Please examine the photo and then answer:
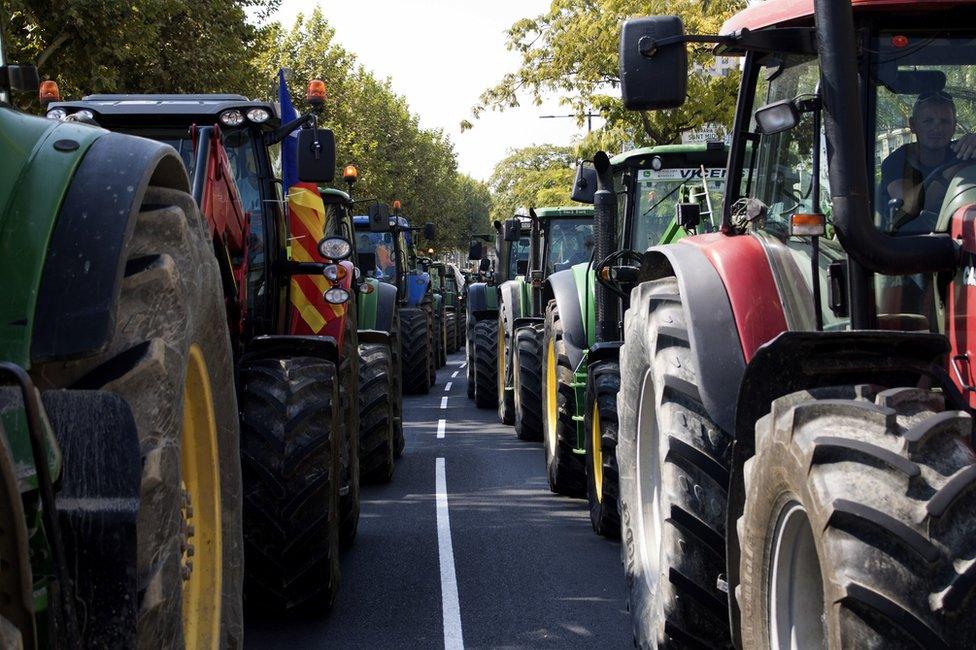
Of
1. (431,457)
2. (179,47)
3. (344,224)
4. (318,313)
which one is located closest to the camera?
(318,313)

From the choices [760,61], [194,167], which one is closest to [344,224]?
[194,167]

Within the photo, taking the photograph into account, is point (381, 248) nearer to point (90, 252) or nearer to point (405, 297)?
point (405, 297)

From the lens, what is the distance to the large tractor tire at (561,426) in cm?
968

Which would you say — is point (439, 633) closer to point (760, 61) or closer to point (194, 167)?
point (194, 167)

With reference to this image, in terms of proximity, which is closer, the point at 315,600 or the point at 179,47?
the point at 315,600

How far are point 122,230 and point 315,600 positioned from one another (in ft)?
12.5

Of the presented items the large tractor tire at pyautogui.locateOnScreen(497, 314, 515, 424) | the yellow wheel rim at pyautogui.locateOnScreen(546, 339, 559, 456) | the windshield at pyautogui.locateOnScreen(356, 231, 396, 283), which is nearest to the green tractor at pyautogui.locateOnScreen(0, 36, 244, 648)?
the yellow wheel rim at pyautogui.locateOnScreen(546, 339, 559, 456)

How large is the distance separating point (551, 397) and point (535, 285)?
298 centimetres

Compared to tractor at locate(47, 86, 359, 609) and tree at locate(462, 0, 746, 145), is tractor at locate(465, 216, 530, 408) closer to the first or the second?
tree at locate(462, 0, 746, 145)

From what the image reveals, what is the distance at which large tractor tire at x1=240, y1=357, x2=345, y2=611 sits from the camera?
601 cm

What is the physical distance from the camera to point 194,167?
6184mm

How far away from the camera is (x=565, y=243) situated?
14812 millimetres

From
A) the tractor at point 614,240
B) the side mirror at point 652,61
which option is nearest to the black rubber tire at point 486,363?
the tractor at point 614,240

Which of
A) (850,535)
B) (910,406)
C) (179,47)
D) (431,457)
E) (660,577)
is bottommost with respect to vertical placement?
(431,457)
